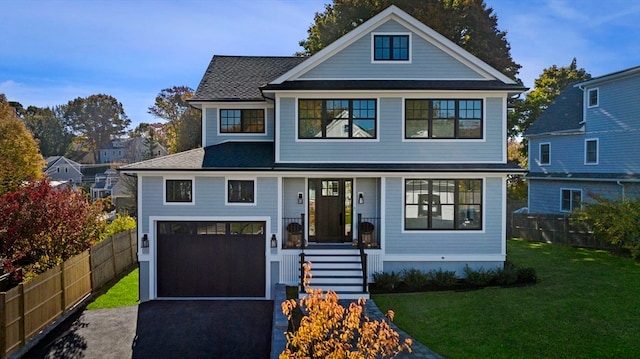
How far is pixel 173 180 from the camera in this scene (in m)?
13.2

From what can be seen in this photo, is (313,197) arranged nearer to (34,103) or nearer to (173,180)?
(173,180)

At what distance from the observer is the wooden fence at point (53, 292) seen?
8.74m

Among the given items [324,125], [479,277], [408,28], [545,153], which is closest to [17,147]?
[324,125]

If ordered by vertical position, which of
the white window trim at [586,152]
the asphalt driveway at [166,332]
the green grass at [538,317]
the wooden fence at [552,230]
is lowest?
the asphalt driveway at [166,332]

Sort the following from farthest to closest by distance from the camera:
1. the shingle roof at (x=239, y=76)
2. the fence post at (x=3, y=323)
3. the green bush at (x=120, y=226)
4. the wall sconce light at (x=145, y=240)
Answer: the green bush at (x=120, y=226), the shingle roof at (x=239, y=76), the wall sconce light at (x=145, y=240), the fence post at (x=3, y=323)

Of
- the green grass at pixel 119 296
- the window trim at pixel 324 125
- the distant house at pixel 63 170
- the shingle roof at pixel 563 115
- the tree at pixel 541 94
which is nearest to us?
the green grass at pixel 119 296

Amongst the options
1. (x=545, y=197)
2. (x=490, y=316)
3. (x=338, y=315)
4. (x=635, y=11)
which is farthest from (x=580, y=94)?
(x=338, y=315)

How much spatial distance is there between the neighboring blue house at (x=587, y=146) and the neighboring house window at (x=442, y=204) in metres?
8.38

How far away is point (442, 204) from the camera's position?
13586mm

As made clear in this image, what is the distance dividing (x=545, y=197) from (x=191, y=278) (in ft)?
70.2

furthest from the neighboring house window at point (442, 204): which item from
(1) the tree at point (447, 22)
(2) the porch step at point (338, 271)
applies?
(1) the tree at point (447, 22)

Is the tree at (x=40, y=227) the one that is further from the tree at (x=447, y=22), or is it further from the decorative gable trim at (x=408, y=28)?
the tree at (x=447, y=22)

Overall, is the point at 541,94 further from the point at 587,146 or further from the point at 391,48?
the point at 391,48

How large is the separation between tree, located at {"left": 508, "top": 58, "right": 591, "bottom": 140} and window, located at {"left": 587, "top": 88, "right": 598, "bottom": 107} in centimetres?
1105
